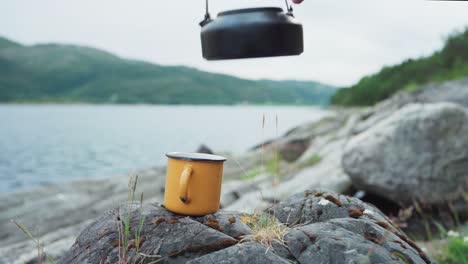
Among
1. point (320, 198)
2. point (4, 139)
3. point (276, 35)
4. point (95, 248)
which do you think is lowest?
point (4, 139)

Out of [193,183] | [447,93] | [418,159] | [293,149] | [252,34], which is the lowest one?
[293,149]

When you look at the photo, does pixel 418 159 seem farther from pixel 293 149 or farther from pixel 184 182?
pixel 293 149

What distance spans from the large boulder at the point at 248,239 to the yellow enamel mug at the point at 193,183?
6 cm

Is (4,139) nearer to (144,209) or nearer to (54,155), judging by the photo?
(54,155)

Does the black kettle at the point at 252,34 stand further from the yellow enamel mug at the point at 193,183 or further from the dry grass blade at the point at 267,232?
the dry grass blade at the point at 267,232

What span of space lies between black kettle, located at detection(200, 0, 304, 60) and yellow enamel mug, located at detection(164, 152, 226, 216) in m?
0.82

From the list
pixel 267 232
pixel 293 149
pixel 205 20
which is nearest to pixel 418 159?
pixel 267 232

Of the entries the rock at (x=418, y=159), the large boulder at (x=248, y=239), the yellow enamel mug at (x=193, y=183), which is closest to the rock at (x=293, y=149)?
the rock at (x=418, y=159)

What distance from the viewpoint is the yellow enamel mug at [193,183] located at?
9.53 feet

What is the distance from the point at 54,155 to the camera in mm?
35312

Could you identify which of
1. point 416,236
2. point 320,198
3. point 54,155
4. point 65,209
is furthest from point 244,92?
point 320,198

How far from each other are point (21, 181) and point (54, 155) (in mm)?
12865

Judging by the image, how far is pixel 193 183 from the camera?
2936mm

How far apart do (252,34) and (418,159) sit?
21.2 feet
